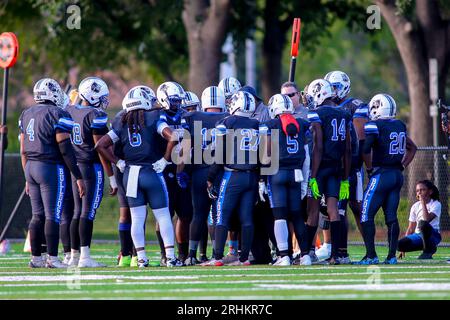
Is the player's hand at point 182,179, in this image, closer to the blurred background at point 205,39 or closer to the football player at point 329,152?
the football player at point 329,152

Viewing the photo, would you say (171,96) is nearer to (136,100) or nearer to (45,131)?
(136,100)

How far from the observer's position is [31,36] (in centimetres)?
3122

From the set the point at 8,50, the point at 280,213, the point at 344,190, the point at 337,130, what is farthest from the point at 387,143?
the point at 8,50

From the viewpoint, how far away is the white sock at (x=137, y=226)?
46.9 feet

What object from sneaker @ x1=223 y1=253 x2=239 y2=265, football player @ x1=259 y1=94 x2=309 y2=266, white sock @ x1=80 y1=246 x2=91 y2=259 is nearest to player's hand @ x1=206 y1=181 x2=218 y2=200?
football player @ x1=259 y1=94 x2=309 y2=266

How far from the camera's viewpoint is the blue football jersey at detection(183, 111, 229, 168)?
1485cm

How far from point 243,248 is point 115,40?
15.9 meters

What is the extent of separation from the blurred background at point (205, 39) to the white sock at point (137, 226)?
6.10 m
